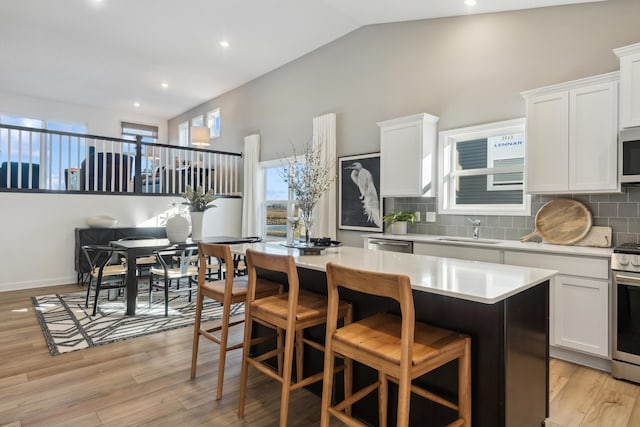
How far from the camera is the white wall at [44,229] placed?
538 cm

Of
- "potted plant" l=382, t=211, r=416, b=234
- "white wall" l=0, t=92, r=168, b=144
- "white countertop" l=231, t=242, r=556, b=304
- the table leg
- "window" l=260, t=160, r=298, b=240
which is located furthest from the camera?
"white wall" l=0, t=92, r=168, b=144

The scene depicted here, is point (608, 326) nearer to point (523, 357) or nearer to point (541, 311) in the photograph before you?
point (541, 311)

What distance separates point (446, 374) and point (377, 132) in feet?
12.4

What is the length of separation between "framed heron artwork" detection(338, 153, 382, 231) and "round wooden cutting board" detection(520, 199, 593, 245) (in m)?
1.93

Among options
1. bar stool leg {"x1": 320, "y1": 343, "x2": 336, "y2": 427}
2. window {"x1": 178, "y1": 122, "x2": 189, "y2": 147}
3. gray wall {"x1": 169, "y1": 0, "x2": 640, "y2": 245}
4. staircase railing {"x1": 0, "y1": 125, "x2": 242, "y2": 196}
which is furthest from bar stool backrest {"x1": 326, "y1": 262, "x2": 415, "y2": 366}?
window {"x1": 178, "y1": 122, "x2": 189, "y2": 147}

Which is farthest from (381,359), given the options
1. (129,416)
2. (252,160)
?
(252,160)

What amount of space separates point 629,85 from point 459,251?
182 cm

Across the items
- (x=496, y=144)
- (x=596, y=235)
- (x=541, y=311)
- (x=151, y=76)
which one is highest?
(x=151, y=76)

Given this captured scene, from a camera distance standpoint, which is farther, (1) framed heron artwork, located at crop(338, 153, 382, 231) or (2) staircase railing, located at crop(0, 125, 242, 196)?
(2) staircase railing, located at crop(0, 125, 242, 196)

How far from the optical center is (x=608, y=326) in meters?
2.72

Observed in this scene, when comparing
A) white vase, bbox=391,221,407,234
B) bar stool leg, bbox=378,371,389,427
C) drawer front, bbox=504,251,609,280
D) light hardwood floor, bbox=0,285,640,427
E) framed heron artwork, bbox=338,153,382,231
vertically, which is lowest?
light hardwood floor, bbox=0,285,640,427

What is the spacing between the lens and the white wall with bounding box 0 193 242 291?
5375 millimetres

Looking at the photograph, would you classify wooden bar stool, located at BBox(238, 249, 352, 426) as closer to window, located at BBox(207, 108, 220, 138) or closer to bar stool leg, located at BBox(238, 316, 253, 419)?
bar stool leg, located at BBox(238, 316, 253, 419)

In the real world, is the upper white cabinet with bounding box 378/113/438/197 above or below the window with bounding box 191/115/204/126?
below
